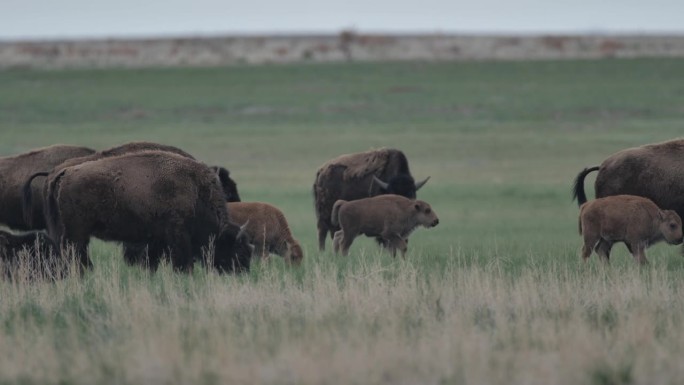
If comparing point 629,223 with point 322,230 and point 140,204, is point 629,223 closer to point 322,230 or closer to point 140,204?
point 140,204

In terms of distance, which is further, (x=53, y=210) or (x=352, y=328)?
(x=53, y=210)

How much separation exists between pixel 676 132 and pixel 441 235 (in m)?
19.7

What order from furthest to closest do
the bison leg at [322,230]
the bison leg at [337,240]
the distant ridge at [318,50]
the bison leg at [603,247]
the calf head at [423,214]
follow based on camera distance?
the distant ridge at [318,50], the bison leg at [322,230], the bison leg at [337,240], the calf head at [423,214], the bison leg at [603,247]

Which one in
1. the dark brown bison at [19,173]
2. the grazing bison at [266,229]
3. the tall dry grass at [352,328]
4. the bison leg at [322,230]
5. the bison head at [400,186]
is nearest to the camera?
the tall dry grass at [352,328]

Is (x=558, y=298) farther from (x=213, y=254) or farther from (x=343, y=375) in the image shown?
(x=213, y=254)

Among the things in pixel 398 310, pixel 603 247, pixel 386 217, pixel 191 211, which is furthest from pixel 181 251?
pixel 603 247

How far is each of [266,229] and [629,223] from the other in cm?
445

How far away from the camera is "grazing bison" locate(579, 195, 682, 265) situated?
1462 cm

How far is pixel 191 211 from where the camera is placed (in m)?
14.0

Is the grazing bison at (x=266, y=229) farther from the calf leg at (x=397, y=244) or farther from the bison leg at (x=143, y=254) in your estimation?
the calf leg at (x=397, y=244)

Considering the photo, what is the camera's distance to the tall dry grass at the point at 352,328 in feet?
29.8

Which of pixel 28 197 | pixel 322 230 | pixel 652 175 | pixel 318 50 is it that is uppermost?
pixel 28 197

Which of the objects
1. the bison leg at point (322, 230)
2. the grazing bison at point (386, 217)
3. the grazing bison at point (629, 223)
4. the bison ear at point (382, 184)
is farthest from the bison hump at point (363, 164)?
the grazing bison at point (629, 223)

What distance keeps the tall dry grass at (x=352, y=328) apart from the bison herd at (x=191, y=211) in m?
0.65
